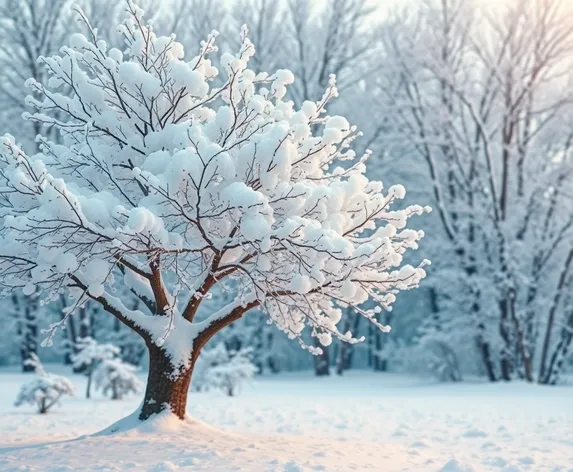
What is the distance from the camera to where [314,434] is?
832 centimetres

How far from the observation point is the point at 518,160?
1894cm

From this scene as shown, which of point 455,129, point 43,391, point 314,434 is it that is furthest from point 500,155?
point 43,391

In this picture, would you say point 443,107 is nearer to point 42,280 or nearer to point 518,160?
point 518,160

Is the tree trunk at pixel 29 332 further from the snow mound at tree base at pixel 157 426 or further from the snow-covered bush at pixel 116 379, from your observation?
the snow mound at tree base at pixel 157 426

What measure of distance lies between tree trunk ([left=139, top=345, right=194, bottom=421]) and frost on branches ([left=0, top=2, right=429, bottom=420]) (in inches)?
0.5

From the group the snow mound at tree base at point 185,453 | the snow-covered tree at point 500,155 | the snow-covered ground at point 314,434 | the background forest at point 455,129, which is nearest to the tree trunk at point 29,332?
the background forest at point 455,129

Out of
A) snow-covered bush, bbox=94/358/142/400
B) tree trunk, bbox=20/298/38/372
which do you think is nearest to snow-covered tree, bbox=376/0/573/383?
snow-covered bush, bbox=94/358/142/400

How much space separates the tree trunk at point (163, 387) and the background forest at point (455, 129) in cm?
1056

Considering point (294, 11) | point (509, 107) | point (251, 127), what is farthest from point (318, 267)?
point (294, 11)

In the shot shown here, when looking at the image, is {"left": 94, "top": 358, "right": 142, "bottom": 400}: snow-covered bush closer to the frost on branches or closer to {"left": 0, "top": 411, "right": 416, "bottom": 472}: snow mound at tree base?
the frost on branches

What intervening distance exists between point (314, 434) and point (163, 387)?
2.72 meters

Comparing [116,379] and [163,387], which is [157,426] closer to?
[163,387]

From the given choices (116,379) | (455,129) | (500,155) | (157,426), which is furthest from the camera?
(500,155)

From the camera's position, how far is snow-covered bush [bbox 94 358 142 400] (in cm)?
1308
